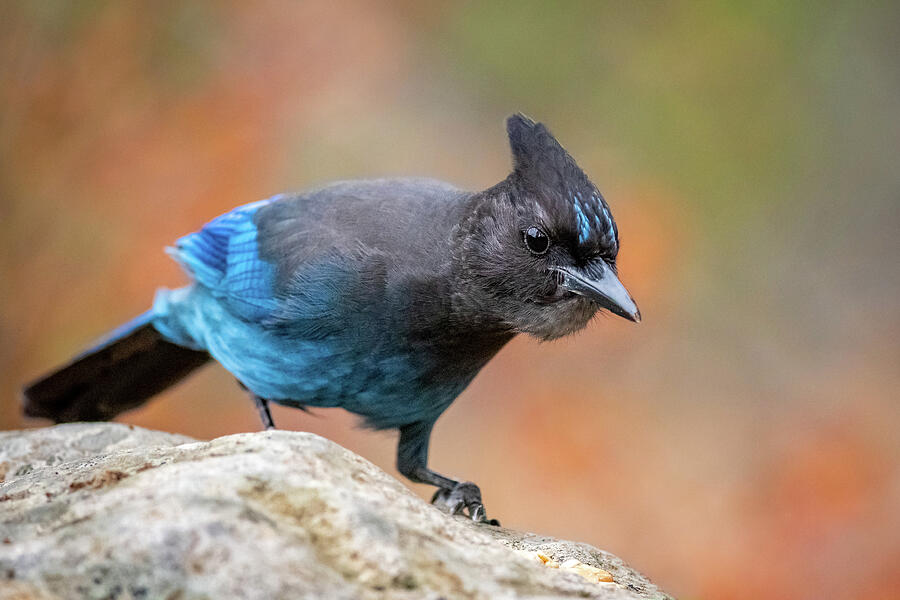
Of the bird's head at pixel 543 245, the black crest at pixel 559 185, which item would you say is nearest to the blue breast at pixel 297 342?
the bird's head at pixel 543 245

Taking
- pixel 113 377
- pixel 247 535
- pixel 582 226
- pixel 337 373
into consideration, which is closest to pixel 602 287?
pixel 582 226

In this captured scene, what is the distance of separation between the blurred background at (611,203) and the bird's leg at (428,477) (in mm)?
1322

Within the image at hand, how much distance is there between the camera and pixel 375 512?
1.89 m

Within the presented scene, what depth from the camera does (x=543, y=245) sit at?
3.06m

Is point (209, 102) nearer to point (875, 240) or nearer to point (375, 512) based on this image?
point (875, 240)

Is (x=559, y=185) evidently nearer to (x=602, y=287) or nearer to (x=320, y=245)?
(x=602, y=287)

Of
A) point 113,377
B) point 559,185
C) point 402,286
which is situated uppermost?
point 559,185

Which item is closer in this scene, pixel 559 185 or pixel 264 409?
pixel 559 185

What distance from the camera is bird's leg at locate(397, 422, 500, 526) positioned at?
355 centimetres

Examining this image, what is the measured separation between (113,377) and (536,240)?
221 centimetres

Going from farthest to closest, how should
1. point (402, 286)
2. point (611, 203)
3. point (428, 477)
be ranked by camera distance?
point (611, 203)
point (428, 477)
point (402, 286)

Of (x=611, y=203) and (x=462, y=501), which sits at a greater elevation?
(x=611, y=203)

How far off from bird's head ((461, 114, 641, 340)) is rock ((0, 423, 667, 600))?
1029 millimetres

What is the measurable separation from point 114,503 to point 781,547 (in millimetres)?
4071
